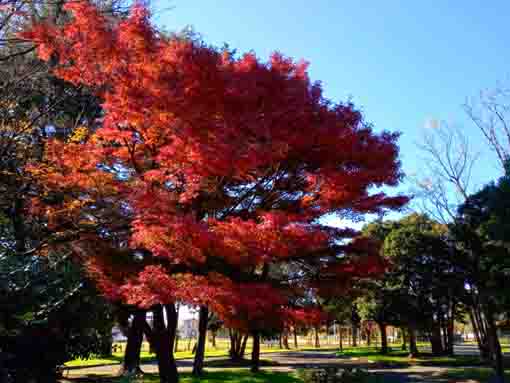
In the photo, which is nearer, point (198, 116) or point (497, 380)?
point (198, 116)

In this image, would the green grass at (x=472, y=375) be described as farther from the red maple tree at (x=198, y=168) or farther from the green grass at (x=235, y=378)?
the red maple tree at (x=198, y=168)

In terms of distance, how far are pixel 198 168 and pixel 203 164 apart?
20cm

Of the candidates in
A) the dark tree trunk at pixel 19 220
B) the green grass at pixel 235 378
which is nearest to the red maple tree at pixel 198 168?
the dark tree trunk at pixel 19 220

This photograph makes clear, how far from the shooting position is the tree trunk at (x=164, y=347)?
460 inches

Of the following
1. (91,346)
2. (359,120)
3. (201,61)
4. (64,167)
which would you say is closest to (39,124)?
(64,167)

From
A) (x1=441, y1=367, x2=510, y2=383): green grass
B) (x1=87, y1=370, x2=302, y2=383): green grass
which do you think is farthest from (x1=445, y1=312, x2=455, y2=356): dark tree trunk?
(x1=87, y1=370, x2=302, y2=383): green grass

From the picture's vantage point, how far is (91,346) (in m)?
8.65

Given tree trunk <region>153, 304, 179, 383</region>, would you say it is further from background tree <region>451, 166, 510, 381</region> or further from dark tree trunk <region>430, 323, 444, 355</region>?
dark tree trunk <region>430, 323, 444, 355</region>

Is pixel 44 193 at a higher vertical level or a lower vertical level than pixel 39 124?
lower

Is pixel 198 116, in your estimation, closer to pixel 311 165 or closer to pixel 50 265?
pixel 311 165

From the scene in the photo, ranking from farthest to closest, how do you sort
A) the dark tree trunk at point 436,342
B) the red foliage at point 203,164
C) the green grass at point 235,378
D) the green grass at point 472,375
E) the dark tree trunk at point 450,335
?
the dark tree trunk at point 450,335
the dark tree trunk at point 436,342
the green grass at point 472,375
the green grass at point 235,378
the red foliage at point 203,164

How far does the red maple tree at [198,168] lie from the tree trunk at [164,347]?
6.30 ft

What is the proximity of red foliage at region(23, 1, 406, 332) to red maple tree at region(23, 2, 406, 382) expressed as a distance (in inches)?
1.1

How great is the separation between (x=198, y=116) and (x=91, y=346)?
486cm
